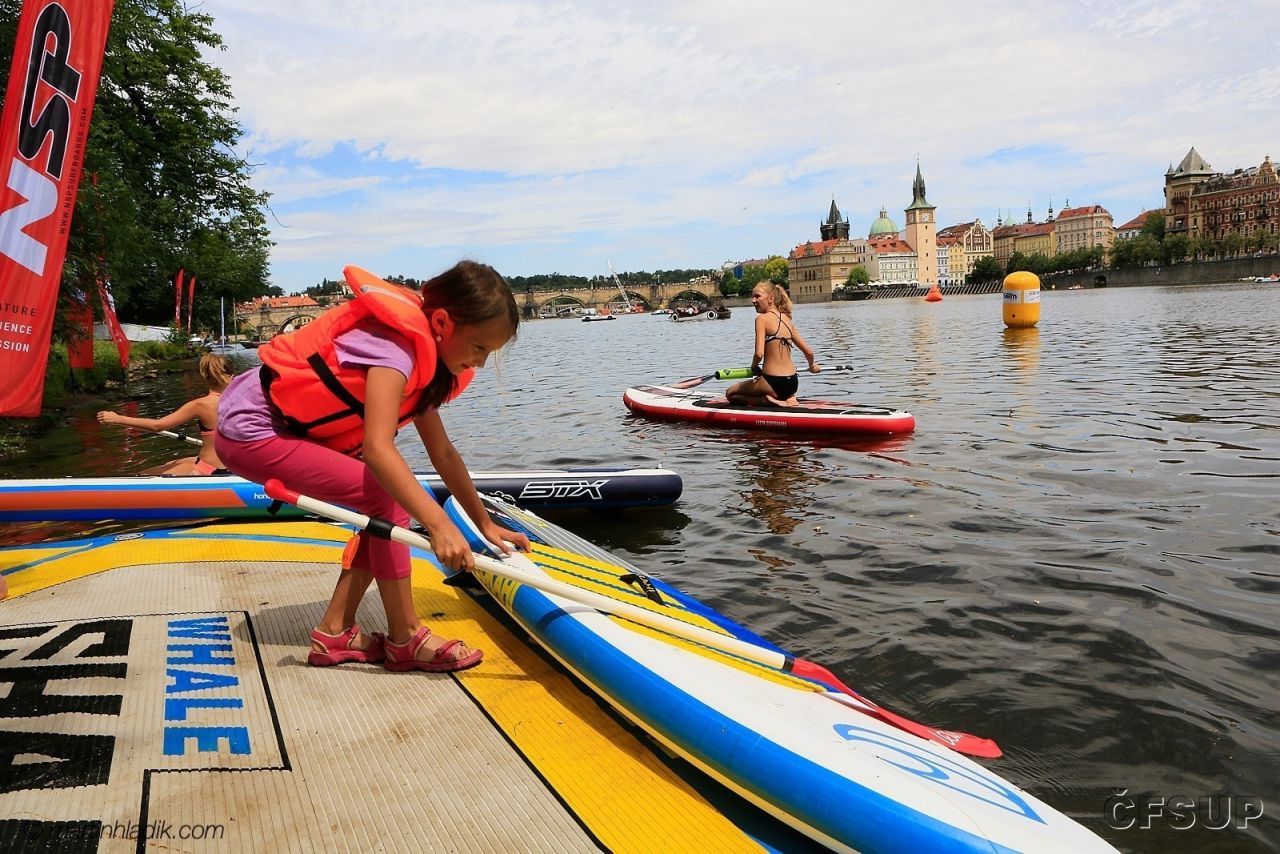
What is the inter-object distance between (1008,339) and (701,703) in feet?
96.5

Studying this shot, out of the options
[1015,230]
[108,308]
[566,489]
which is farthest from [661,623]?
[1015,230]

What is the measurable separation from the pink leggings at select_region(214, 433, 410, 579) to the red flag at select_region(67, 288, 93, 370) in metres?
13.2

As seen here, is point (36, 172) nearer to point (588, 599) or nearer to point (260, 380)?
point (260, 380)

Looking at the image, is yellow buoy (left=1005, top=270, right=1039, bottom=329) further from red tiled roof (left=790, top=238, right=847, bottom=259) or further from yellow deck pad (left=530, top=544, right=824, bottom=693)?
red tiled roof (left=790, top=238, right=847, bottom=259)

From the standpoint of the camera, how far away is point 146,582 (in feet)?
14.6

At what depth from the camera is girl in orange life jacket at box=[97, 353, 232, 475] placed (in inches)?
291

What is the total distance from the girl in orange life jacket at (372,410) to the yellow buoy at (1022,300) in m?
33.1

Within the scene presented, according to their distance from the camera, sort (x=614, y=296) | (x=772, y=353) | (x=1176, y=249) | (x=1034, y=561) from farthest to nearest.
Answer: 1. (x=614, y=296)
2. (x=1176, y=249)
3. (x=772, y=353)
4. (x=1034, y=561)

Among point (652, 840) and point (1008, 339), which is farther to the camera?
point (1008, 339)

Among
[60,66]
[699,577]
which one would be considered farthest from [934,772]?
[60,66]

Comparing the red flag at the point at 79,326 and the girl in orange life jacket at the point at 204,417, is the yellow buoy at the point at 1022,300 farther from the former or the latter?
the girl in orange life jacket at the point at 204,417

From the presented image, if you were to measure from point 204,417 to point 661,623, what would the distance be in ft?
20.6

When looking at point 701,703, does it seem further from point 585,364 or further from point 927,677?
point 585,364

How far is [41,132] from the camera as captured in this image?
6.18m
